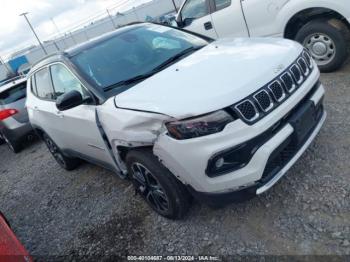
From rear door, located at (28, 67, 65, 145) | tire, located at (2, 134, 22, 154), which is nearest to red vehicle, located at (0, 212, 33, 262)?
rear door, located at (28, 67, 65, 145)

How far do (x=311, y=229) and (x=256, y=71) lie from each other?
1304mm

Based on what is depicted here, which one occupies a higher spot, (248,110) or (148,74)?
(148,74)

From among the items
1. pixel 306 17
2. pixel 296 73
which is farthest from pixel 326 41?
pixel 296 73

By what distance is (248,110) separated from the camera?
93.4 inches

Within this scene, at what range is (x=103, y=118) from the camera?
9.86ft

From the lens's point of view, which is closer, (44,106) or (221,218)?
(221,218)

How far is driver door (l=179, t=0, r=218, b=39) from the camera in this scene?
5852 millimetres

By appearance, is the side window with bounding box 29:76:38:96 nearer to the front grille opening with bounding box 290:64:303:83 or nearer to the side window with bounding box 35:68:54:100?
the side window with bounding box 35:68:54:100

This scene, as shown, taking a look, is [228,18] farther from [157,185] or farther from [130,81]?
[157,185]

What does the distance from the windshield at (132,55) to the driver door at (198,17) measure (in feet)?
6.55

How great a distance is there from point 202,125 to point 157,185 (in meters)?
0.88

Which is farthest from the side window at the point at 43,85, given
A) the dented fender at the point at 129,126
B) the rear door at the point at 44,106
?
the dented fender at the point at 129,126

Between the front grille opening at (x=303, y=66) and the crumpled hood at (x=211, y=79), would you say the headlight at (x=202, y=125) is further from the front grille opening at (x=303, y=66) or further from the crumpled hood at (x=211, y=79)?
the front grille opening at (x=303, y=66)

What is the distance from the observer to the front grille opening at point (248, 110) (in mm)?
2350
